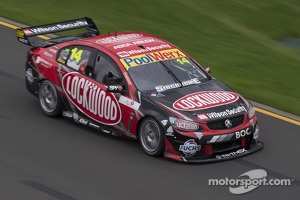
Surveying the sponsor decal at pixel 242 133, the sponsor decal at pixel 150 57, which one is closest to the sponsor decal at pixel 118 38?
the sponsor decal at pixel 150 57

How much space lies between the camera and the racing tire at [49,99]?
44.0ft

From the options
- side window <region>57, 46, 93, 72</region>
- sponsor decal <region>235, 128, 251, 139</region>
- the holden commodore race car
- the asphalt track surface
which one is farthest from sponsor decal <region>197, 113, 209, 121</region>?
side window <region>57, 46, 93, 72</region>

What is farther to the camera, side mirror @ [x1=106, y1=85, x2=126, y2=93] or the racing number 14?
the racing number 14

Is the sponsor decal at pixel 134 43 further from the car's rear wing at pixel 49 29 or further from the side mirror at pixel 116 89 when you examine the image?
the car's rear wing at pixel 49 29

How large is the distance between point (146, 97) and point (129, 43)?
1.35 metres

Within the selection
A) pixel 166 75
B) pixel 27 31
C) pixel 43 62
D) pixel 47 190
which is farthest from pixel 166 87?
pixel 27 31

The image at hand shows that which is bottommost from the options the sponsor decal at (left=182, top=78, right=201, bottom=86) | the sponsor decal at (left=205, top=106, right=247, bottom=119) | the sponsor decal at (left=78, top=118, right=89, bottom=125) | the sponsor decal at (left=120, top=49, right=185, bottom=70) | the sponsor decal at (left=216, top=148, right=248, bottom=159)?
the sponsor decal at (left=78, top=118, right=89, bottom=125)

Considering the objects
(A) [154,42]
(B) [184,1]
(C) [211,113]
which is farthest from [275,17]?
(C) [211,113]

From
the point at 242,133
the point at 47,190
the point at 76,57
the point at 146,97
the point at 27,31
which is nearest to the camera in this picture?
the point at 47,190

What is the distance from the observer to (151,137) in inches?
469

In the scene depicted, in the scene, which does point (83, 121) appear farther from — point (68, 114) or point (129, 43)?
point (129, 43)

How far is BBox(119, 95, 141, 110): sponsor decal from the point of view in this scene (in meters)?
12.0

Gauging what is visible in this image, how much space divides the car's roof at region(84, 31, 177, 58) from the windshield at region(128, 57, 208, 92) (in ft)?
1.07

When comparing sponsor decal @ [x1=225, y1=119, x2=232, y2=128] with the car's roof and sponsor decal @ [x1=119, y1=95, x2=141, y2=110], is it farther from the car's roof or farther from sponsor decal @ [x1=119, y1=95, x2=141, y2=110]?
the car's roof
